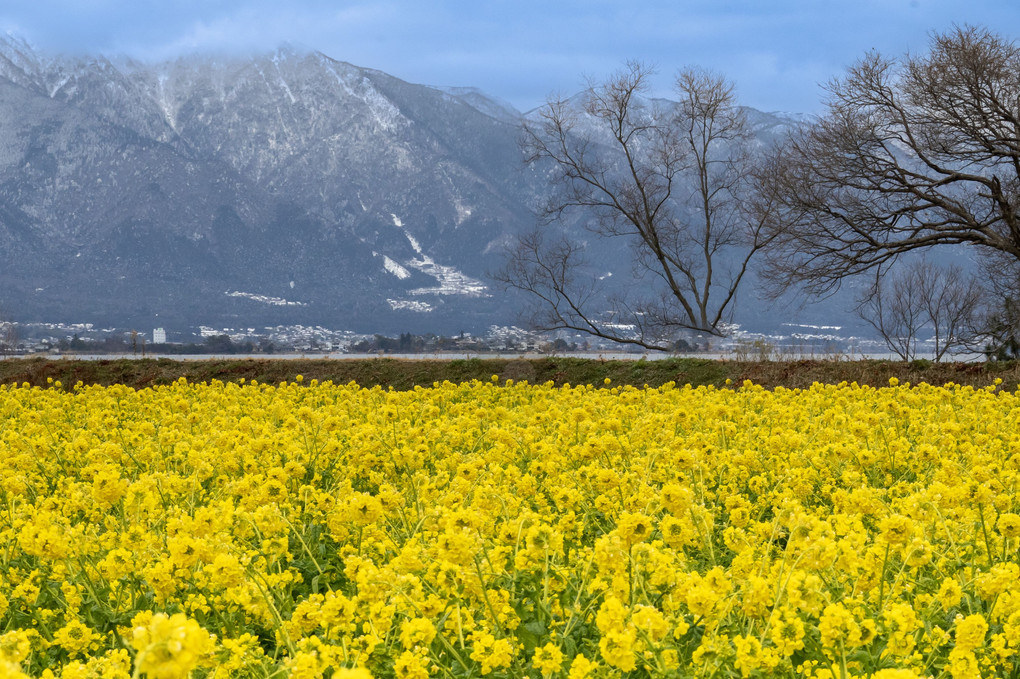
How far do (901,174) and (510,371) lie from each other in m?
13.4

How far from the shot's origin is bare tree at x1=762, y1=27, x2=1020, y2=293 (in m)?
25.8

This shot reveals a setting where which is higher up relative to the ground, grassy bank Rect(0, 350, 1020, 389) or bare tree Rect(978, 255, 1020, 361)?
bare tree Rect(978, 255, 1020, 361)

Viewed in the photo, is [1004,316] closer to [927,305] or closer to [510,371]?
[510,371]

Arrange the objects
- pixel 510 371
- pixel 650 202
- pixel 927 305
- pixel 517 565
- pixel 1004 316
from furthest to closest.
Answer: pixel 927 305, pixel 650 202, pixel 1004 316, pixel 510 371, pixel 517 565

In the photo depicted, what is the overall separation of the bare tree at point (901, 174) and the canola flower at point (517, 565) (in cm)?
2000

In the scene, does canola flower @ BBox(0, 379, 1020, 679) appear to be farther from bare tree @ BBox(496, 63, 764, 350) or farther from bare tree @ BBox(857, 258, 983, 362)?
bare tree @ BBox(857, 258, 983, 362)

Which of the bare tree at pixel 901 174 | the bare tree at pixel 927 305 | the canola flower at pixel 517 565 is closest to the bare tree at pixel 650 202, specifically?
the bare tree at pixel 901 174

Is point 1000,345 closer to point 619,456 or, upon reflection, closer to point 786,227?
point 786,227

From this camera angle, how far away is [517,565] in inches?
168

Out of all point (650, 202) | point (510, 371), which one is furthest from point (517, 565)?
point (650, 202)

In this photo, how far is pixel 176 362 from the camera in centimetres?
2823

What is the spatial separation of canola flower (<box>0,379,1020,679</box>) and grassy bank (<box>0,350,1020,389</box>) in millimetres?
12140

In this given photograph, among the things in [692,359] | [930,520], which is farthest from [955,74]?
[930,520]

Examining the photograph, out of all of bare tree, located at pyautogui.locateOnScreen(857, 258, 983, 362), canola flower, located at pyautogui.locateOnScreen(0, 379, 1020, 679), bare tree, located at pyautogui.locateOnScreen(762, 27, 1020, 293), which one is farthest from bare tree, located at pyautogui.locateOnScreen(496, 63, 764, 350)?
canola flower, located at pyautogui.locateOnScreen(0, 379, 1020, 679)
